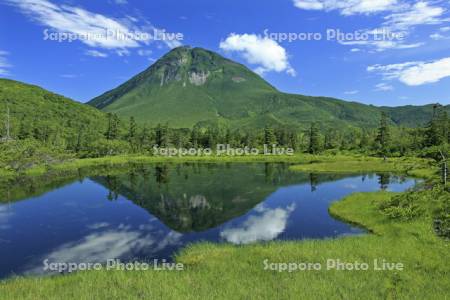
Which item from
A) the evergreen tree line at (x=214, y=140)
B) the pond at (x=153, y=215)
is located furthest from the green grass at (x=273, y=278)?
the evergreen tree line at (x=214, y=140)

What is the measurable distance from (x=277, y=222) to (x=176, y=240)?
1187cm

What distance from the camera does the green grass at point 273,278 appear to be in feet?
53.7

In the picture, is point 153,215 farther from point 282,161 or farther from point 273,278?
point 282,161

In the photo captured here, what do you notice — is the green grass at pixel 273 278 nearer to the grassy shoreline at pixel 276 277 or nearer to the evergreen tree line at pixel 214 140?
the grassy shoreline at pixel 276 277

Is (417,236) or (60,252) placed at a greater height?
(417,236)

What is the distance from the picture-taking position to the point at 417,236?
25.2 metres

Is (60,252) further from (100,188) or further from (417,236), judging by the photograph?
(100,188)

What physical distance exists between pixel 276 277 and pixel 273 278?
0.72 feet

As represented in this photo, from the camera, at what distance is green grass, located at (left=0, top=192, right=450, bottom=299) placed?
16.4 meters

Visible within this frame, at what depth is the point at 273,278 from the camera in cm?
1841

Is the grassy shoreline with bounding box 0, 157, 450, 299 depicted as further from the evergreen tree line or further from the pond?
the evergreen tree line

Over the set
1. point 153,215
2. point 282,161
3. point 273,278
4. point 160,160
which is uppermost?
point 160,160

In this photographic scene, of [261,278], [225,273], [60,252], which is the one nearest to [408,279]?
[261,278]

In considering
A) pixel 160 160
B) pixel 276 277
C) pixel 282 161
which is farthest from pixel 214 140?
pixel 276 277
